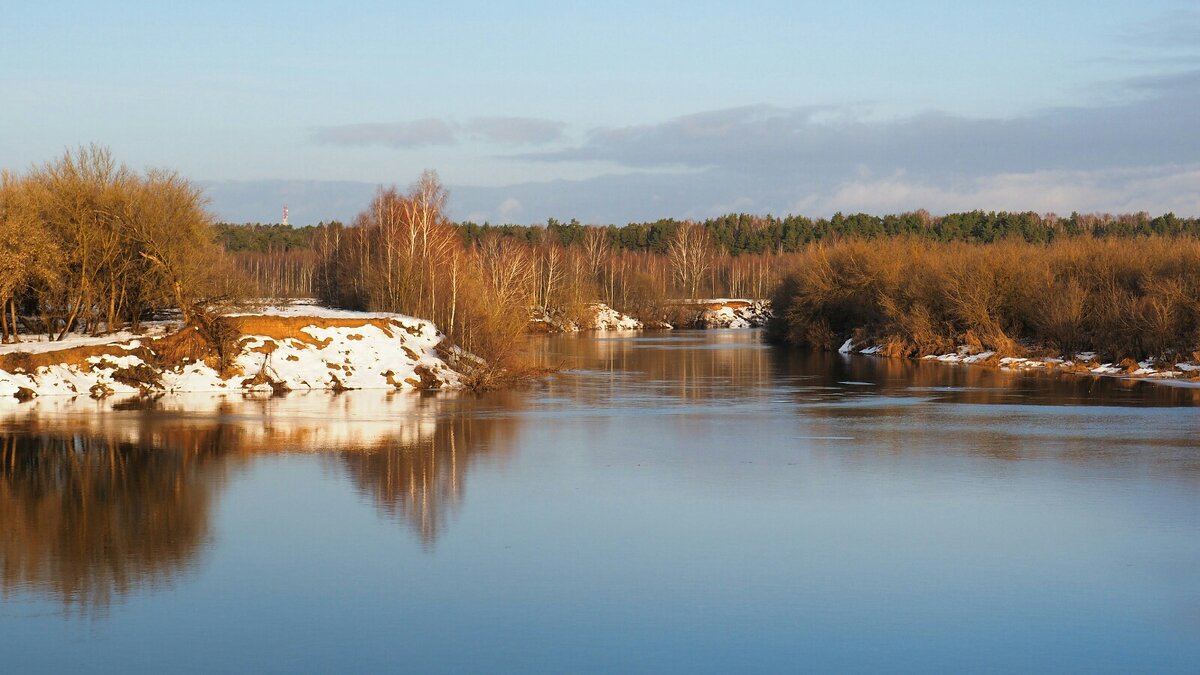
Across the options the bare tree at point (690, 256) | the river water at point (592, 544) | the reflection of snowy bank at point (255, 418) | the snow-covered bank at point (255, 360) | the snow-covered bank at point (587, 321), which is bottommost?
the river water at point (592, 544)

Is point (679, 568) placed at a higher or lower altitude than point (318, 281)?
lower

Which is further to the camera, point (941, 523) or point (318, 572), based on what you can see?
point (941, 523)

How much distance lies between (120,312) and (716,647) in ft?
96.6

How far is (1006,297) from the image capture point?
5084cm

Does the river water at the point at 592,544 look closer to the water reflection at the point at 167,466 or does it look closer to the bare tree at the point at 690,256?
the water reflection at the point at 167,466

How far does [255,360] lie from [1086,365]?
28874 mm

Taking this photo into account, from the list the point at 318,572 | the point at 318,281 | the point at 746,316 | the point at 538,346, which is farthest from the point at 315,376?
the point at 746,316

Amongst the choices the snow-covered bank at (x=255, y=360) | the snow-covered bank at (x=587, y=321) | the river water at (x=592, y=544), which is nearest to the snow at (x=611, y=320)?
the snow-covered bank at (x=587, y=321)

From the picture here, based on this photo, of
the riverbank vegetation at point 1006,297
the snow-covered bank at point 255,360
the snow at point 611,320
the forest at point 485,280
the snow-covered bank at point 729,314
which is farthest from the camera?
the snow-covered bank at point 729,314

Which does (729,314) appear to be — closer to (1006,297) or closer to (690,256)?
(690,256)

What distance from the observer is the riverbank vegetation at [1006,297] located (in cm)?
4119

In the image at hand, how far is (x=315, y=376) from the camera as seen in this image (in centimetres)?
3145

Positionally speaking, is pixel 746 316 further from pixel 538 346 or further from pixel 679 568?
pixel 679 568

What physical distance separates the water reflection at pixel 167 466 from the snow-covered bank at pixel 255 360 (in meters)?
1.66
